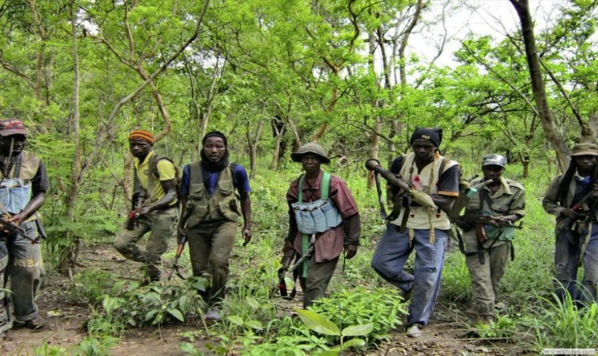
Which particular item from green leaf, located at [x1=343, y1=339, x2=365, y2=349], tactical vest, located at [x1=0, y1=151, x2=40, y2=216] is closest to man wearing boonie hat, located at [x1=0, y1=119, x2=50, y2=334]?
tactical vest, located at [x1=0, y1=151, x2=40, y2=216]

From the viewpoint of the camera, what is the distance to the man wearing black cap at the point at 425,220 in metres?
4.18

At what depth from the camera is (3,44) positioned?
7434 millimetres

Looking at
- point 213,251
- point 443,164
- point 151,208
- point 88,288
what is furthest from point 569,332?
point 88,288

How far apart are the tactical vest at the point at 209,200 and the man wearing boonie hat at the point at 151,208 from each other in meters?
0.74

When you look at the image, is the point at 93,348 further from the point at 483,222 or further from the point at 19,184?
the point at 483,222

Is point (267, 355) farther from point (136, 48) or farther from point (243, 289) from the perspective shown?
point (136, 48)

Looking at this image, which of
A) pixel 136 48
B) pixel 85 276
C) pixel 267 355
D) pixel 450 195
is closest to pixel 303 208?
pixel 450 195

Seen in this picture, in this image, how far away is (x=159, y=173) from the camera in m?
5.17

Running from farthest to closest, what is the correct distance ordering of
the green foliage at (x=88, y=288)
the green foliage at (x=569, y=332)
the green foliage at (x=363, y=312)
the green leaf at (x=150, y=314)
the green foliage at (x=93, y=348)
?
the green foliage at (x=88, y=288)
the green leaf at (x=150, y=314)
the green foliage at (x=363, y=312)
the green foliage at (x=569, y=332)
the green foliage at (x=93, y=348)

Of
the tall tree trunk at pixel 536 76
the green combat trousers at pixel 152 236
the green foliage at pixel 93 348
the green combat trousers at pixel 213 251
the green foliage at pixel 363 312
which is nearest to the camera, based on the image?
the green foliage at pixel 93 348

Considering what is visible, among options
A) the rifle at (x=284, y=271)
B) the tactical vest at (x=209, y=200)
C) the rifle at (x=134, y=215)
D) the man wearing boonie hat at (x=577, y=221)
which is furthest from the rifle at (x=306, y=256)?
the man wearing boonie hat at (x=577, y=221)

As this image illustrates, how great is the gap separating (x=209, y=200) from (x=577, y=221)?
3.64 metres

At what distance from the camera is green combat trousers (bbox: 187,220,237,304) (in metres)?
4.46

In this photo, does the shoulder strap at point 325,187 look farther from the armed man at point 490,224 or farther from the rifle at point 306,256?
the armed man at point 490,224
